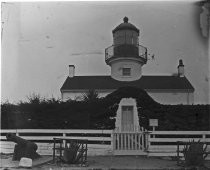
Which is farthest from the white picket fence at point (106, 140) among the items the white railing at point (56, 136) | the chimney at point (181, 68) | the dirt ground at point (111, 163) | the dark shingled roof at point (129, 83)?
the chimney at point (181, 68)

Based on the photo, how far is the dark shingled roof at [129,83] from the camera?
8.17 meters

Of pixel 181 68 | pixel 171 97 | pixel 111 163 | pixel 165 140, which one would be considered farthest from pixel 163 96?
pixel 111 163

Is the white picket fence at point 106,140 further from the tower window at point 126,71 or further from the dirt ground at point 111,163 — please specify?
the tower window at point 126,71

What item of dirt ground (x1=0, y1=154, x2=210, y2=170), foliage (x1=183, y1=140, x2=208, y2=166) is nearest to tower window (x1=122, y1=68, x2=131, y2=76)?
dirt ground (x1=0, y1=154, x2=210, y2=170)

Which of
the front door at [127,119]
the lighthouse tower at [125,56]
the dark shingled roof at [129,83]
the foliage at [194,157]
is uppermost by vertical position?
the lighthouse tower at [125,56]

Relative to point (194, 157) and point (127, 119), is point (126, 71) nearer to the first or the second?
point (127, 119)

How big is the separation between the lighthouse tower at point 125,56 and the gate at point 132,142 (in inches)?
59.3

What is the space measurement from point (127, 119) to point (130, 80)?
3.80 feet

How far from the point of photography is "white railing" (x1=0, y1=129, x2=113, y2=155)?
8688 millimetres

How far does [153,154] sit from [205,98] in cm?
191

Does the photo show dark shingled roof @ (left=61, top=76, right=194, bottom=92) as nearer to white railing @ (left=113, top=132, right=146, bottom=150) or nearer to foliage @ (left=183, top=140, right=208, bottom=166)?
foliage @ (left=183, top=140, right=208, bottom=166)

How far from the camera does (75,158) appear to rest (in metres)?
7.82

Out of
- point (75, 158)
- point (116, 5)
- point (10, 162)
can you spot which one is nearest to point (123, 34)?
point (116, 5)

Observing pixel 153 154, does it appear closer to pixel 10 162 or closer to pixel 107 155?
pixel 107 155
